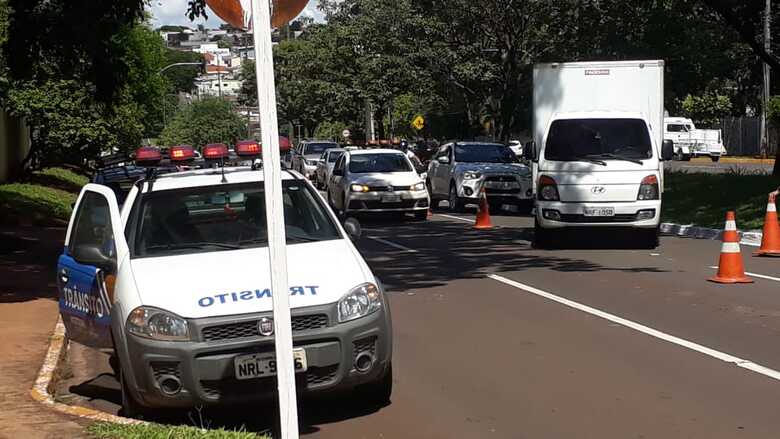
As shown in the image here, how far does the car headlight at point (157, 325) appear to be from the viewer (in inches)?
259

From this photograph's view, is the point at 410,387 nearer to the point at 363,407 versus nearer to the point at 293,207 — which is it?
the point at 363,407

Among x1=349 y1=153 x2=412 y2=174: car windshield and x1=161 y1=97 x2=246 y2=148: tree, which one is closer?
x1=349 y1=153 x2=412 y2=174: car windshield

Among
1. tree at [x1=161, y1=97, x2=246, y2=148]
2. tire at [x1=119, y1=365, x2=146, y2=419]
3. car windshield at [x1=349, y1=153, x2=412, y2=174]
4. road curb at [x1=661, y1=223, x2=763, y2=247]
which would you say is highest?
tree at [x1=161, y1=97, x2=246, y2=148]

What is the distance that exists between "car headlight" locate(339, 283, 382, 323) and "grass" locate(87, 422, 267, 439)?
38.5 inches

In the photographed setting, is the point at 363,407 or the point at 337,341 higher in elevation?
the point at 337,341

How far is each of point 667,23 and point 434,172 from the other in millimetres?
9973

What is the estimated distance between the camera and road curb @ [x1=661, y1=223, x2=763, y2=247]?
18.5 m

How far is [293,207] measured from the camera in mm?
8305

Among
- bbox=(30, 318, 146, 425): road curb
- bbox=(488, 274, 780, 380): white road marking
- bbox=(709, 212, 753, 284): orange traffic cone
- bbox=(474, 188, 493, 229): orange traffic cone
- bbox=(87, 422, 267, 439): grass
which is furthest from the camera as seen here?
bbox=(474, 188, 493, 229): orange traffic cone

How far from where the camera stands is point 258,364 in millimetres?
6555

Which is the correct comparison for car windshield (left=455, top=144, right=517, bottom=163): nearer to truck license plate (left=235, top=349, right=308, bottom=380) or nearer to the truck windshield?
the truck windshield

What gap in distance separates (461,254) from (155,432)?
36.8ft

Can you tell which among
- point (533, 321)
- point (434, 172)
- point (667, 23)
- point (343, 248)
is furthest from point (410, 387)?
point (667, 23)

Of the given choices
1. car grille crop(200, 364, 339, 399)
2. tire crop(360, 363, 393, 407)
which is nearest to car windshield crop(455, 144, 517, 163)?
tire crop(360, 363, 393, 407)
